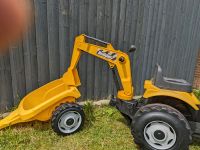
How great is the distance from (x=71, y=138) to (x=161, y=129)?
135cm

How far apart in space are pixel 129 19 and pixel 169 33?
122 cm

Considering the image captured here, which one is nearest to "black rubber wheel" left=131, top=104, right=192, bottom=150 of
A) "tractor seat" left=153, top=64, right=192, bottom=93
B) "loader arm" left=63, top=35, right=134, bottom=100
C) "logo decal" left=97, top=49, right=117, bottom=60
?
"tractor seat" left=153, top=64, right=192, bottom=93

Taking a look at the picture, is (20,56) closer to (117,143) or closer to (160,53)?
(117,143)

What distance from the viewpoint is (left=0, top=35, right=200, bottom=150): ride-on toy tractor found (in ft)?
11.1

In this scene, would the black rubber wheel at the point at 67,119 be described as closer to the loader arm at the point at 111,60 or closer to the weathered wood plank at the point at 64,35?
the loader arm at the point at 111,60

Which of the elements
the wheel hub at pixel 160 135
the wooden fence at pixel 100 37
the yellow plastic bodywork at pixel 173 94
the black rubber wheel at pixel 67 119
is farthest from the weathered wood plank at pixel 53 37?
the wheel hub at pixel 160 135

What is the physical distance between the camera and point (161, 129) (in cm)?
344

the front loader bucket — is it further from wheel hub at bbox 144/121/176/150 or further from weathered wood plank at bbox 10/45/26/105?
wheel hub at bbox 144/121/176/150

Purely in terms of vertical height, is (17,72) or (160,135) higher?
(17,72)

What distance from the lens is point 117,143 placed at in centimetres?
383

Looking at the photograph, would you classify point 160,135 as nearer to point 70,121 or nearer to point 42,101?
point 70,121

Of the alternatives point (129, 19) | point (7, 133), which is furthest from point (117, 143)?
point (129, 19)

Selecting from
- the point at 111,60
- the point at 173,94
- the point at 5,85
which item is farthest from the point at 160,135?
the point at 5,85

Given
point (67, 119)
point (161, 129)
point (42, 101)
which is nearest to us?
point (161, 129)
